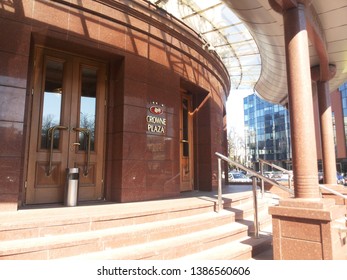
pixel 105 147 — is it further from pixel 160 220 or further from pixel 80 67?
pixel 160 220

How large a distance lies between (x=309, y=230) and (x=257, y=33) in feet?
14.9

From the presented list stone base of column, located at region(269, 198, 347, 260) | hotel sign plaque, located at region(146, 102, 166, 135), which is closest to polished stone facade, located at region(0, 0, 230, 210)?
→ hotel sign plaque, located at region(146, 102, 166, 135)

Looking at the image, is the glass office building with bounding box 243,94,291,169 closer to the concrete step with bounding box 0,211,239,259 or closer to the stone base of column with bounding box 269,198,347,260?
the concrete step with bounding box 0,211,239,259

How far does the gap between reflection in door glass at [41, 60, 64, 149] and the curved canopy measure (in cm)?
304

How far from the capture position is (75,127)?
17.8 feet

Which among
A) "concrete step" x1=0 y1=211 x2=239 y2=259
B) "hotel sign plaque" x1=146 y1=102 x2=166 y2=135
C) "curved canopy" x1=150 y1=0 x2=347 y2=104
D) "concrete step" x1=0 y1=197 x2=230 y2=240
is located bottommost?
"concrete step" x1=0 y1=211 x2=239 y2=259

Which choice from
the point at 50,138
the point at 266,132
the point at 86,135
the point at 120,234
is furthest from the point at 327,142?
the point at 266,132

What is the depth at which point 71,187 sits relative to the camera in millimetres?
4840

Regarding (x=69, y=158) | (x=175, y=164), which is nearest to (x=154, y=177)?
(x=175, y=164)

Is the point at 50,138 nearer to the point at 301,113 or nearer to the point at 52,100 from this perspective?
the point at 52,100

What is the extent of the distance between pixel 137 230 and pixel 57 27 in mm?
3687

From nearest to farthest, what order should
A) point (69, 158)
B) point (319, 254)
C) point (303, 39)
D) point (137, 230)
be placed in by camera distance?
1. point (319, 254)
2. point (137, 230)
3. point (303, 39)
4. point (69, 158)

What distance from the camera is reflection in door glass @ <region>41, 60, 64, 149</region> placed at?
5.10 metres

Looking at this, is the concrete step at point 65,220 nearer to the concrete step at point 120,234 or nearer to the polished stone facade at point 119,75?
the concrete step at point 120,234
